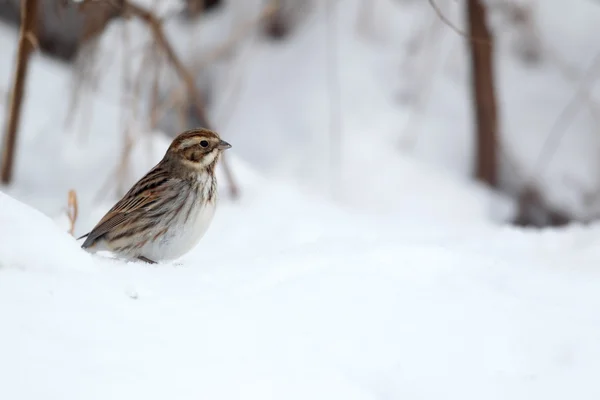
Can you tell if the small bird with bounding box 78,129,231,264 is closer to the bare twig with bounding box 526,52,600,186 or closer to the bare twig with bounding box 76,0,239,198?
the bare twig with bounding box 76,0,239,198

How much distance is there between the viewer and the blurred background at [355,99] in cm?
512

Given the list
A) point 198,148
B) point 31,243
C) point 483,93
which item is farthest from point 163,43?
point 31,243

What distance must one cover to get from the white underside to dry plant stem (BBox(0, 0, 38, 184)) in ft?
3.98

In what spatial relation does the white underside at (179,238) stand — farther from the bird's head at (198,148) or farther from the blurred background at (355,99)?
the blurred background at (355,99)

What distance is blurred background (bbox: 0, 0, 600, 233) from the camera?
512cm

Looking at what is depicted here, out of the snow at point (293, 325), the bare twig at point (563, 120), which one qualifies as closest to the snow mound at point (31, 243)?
the snow at point (293, 325)

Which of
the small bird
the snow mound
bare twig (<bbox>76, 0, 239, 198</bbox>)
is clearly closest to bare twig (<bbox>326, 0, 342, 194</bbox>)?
bare twig (<bbox>76, 0, 239, 198</bbox>)

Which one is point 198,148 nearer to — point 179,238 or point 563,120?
point 179,238

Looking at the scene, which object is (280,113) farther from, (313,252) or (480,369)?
(480,369)

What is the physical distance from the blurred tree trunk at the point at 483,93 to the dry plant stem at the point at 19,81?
8.46 feet

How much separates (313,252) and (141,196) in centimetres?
77

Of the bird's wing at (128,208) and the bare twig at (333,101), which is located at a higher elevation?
the bird's wing at (128,208)

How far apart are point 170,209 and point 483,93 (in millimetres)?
2727

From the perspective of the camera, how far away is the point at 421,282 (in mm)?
2701
